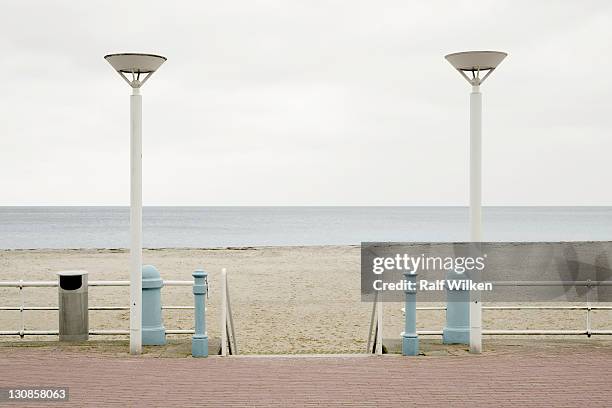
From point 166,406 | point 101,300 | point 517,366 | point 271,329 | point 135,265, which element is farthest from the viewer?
point 101,300

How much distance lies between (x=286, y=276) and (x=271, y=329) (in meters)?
12.6

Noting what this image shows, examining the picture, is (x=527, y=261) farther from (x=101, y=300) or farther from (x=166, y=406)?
(x=166, y=406)

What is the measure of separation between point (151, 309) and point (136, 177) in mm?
1845

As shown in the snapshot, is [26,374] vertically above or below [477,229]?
below

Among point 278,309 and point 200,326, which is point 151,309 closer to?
point 200,326

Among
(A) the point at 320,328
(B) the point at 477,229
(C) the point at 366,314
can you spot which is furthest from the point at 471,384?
(C) the point at 366,314

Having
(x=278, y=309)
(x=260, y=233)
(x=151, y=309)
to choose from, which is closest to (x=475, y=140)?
(x=151, y=309)

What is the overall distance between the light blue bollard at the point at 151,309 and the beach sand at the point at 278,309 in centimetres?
176

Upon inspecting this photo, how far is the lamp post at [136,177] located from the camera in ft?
31.5

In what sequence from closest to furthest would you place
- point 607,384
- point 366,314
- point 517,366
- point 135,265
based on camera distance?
point 607,384
point 517,366
point 135,265
point 366,314

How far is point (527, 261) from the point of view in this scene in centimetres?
3428

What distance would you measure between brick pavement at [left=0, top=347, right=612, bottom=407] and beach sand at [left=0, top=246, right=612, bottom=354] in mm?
2656

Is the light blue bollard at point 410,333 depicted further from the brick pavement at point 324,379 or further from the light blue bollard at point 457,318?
→ the light blue bollard at point 457,318

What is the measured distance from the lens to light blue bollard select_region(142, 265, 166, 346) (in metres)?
10.3
